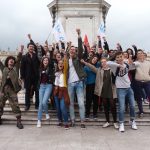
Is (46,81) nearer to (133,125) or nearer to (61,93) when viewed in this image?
(61,93)

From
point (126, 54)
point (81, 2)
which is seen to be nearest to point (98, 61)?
point (126, 54)

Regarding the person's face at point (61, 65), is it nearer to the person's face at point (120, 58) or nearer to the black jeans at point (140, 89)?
the person's face at point (120, 58)

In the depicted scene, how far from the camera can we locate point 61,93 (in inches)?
389

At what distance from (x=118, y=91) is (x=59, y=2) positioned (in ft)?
27.4

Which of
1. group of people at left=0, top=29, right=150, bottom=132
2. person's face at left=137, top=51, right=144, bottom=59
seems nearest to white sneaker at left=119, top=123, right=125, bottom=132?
group of people at left=0, top=29, right=150, bottom=132

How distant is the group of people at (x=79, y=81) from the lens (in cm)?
987

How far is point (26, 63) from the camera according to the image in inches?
434

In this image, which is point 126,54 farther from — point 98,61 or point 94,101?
point 94,101

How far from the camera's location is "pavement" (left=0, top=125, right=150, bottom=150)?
8.04 m

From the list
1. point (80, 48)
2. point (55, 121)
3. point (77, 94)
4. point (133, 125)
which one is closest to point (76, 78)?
point (77, 94)

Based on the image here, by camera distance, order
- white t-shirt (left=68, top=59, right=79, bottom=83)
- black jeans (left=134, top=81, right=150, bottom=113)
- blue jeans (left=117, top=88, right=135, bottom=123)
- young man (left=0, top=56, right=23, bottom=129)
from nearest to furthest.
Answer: blue jeans (left=117, top=88, right=135, bottom=123) < white t-shirt (left=68, top=59, right=79, bottom=83) < young man (left=0, top=56, right=23, bottom=129) < black jeans (left=134, top=81, right=150, bottom=113)

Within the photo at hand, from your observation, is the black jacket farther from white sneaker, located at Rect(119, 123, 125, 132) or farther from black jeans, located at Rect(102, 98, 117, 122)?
white sneaker, located at Rect(119, 123, 125, 132)

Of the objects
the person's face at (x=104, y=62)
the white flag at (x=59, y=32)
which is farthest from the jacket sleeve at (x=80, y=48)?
the white flag at (x=59, y=32)

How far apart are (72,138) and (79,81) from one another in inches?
70.1
